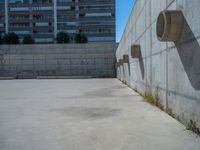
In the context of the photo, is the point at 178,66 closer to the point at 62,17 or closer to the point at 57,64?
the point at 57,64

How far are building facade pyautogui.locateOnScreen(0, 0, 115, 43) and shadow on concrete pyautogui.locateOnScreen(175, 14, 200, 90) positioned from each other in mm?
70627

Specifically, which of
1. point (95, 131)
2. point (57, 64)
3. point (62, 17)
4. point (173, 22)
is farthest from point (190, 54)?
point (62, 17)

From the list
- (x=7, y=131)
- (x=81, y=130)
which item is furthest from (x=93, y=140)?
(x=7, y=131)

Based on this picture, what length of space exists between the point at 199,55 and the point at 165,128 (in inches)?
50.5

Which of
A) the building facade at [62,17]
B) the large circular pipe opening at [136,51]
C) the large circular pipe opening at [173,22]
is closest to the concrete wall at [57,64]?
the large circular pipe opening at [136,51]

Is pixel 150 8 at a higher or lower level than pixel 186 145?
higher

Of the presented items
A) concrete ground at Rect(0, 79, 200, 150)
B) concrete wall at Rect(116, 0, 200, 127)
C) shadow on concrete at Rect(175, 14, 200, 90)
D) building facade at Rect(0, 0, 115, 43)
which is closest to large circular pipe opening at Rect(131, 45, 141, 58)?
concrete wall at Rect(116, 0, 200, 127)

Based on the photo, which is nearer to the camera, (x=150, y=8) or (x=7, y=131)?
(x=7, y=131)

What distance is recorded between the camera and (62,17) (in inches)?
2911

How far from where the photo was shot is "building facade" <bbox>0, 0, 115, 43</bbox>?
73.9 m

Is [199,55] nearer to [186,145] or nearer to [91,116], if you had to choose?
[186,145]

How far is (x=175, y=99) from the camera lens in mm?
5004

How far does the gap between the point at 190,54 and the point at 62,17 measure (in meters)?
72.4

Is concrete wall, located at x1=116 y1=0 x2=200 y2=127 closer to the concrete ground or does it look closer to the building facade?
the concrete ground
